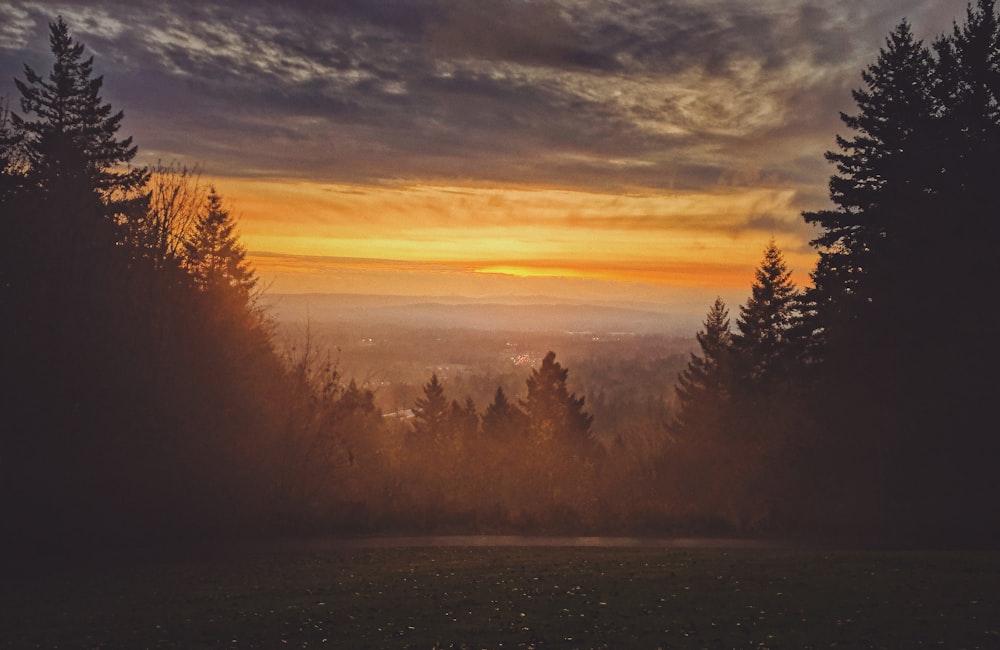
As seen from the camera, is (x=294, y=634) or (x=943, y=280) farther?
(x=943, y=280)

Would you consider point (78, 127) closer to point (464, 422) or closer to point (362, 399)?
point (362, 399)

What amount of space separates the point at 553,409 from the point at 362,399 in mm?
28584

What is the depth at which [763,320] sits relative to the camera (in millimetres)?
38562

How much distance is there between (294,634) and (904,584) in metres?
10.2

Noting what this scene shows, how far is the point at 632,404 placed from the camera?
121m

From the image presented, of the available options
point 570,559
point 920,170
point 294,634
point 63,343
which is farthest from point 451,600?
point 920,170

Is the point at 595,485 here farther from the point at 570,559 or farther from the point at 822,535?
the point at 570,559

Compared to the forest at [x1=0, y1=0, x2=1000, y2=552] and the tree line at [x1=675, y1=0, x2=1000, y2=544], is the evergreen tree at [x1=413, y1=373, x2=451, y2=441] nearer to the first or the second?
the forest at [x1=0, y1=0, x2=1000, y2=552]

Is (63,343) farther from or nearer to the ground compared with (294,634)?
farther from the ground

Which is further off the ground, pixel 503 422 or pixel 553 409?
pixel 553 409

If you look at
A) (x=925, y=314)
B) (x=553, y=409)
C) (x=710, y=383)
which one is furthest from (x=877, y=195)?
(x=553, y=409)

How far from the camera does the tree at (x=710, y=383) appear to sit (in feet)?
139

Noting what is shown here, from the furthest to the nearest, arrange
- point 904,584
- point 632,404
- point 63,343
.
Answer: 1. point 632,404
2. point 63,343
3. point 904,584

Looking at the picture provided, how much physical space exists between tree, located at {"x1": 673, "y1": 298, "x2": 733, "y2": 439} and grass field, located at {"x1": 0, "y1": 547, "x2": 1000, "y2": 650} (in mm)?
26523
